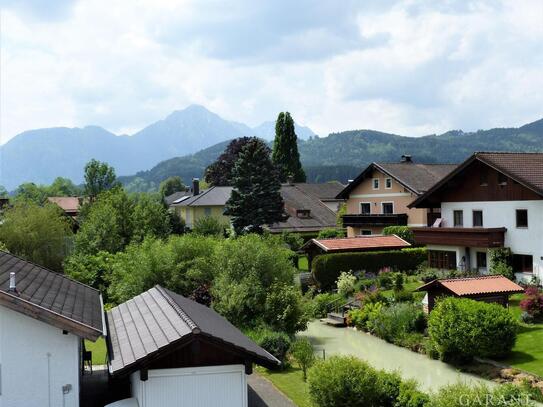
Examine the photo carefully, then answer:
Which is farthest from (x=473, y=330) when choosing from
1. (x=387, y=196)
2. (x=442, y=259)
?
(x=387, y=196)

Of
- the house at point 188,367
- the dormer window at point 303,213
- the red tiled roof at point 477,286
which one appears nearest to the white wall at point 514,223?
the red tiled roof at point 477,286

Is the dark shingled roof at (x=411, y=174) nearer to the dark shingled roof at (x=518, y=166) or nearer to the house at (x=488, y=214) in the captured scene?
the house at (x=488, y=214)

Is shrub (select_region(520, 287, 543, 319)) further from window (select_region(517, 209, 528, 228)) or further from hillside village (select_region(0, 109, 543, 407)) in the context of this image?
window (select_region(517, 209, 528, 228))

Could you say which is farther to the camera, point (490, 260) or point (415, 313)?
point (490, 260)

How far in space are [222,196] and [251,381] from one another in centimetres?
5644

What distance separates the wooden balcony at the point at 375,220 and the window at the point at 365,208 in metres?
2.07

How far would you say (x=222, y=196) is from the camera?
7575cm

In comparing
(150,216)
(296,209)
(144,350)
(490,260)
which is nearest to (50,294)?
(144,350)

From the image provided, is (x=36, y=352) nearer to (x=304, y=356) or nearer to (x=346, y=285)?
(x=304, y=356)

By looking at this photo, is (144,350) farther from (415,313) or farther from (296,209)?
(296,209)

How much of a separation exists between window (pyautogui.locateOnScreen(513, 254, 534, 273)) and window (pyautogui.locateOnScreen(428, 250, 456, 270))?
4544mm

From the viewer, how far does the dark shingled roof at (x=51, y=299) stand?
42.1 ft

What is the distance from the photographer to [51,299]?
15.0 meters

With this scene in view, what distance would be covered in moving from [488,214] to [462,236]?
196 cm
